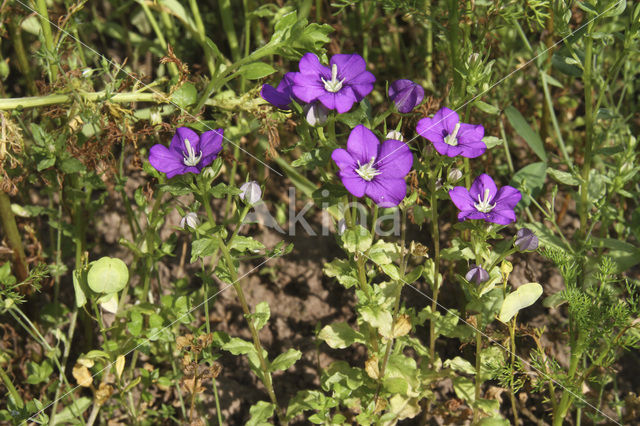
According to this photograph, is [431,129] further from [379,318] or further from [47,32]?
[47,32]

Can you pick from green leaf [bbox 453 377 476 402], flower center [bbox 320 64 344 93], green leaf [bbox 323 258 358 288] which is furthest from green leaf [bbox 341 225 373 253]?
green leaf [bbox 453 377 476 402]

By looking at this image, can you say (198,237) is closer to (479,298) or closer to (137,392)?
(479,298)

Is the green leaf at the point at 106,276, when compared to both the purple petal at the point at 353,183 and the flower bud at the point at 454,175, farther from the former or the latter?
the flower bud at the point at 454,175

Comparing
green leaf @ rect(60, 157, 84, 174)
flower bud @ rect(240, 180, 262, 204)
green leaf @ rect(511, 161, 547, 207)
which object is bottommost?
green leaf @ rect(511, 161, 547, 207)

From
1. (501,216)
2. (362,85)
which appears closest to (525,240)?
(501,216)

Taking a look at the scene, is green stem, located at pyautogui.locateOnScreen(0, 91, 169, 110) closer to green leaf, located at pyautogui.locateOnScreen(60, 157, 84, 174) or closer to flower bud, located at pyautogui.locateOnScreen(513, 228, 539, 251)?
green leaf, located at pyautogui.locateOnScreen(60, 157, 84, 174)

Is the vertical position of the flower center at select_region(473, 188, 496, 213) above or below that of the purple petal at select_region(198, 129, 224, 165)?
below
